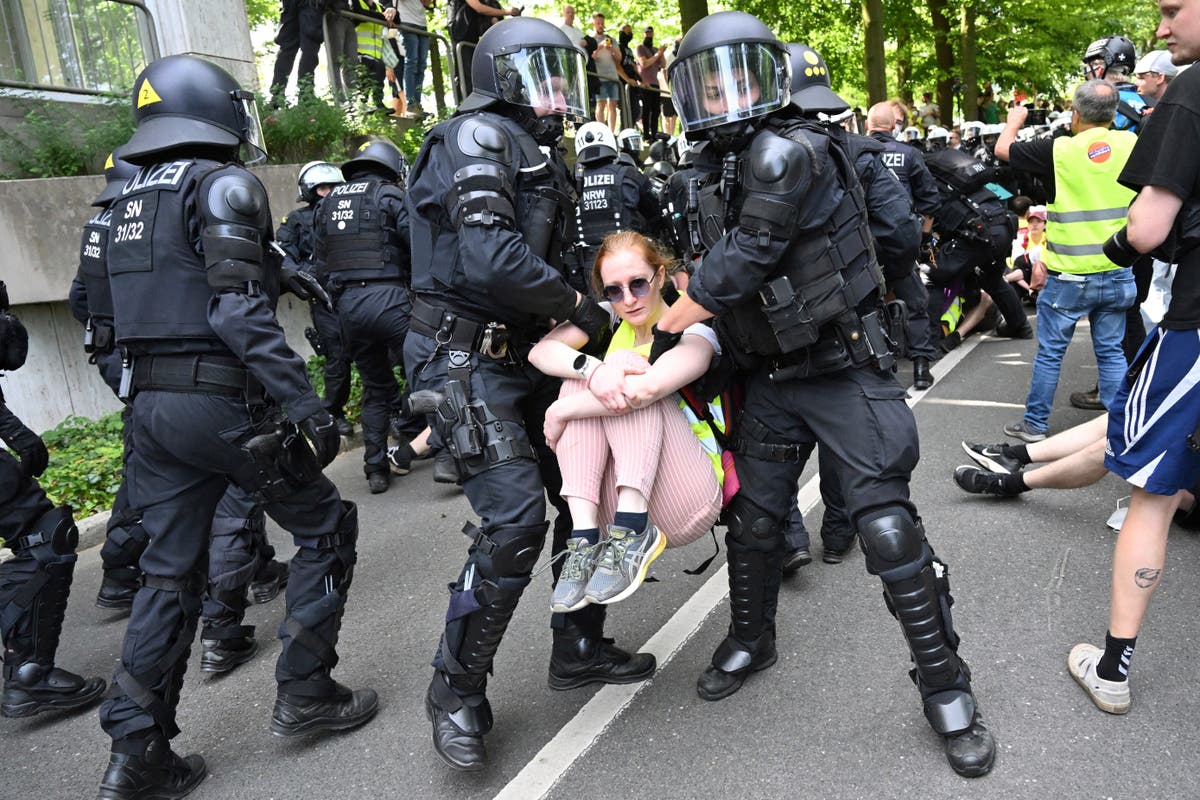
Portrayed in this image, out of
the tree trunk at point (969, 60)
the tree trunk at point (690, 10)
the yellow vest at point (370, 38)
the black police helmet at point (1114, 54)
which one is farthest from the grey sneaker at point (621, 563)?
the tree trunk at point (969, 60)

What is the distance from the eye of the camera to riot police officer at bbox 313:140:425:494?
5.93m

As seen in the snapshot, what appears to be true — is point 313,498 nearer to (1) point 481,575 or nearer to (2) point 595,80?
(1) point 481,575

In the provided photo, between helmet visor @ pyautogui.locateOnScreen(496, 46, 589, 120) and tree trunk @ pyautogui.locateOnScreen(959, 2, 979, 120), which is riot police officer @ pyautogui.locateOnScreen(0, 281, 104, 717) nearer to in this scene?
helmet visor @ pyautogui.locateOnScreen(496, 46, 589, 120)

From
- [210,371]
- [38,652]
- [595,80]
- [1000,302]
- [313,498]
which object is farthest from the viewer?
[595,80]

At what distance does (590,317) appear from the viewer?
9.85ft

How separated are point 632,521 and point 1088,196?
396 cm

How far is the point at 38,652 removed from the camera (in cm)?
359

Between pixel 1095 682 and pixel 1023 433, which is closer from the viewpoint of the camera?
pixel 1095 682

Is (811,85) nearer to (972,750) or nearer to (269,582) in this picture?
(972,750)

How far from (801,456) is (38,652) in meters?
3.03

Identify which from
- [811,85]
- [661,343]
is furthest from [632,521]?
[811,85]

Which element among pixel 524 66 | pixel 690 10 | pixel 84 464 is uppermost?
pixel 690 10

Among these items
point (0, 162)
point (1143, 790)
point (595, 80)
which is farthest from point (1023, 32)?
point (1143, 790)

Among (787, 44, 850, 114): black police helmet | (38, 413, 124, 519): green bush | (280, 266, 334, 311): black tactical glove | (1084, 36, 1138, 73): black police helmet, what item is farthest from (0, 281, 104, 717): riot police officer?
(1084, 36, 1138, 73): black police helmet
